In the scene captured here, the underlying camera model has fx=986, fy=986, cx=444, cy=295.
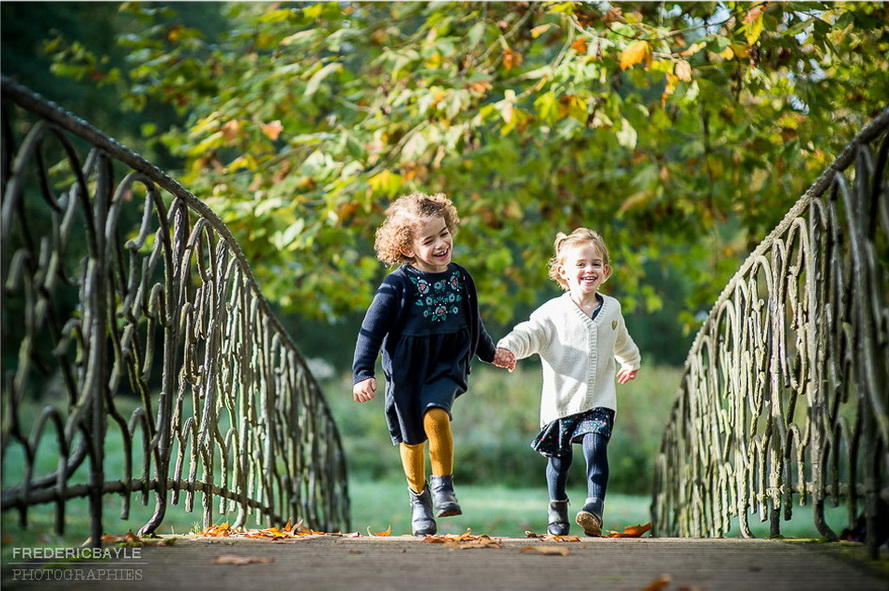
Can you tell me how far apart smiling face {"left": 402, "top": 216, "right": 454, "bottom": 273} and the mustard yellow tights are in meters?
0.64

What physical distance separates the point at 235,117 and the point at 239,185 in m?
0.55

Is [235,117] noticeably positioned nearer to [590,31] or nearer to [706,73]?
[590,31]

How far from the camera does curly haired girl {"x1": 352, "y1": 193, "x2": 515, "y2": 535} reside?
4.23 metres

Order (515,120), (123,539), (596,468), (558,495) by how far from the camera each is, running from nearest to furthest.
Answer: (123,539), (596,468), (558,495), (515,120)

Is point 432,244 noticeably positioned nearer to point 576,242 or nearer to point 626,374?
point 576,242

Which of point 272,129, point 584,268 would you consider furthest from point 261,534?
point 272,129

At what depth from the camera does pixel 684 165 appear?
9.03 metres

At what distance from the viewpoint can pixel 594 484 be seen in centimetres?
442

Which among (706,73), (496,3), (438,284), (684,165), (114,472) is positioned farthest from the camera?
(114,472)

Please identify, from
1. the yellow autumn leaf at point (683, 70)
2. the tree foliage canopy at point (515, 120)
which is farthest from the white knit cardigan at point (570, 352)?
the tree foliage canopy at point (515, 120)

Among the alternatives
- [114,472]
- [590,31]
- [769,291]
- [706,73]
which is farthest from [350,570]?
[114,472]

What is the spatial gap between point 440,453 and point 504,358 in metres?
0.56

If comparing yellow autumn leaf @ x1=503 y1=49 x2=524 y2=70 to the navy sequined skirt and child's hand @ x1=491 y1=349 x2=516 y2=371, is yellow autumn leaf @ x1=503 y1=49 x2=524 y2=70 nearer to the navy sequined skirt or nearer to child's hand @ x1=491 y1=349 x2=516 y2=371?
child's hand @ x1=491 y1=349 x2=516 y2=371

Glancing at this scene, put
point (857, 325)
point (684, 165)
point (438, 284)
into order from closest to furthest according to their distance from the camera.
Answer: point (857, 325), point (438, 284), point (684, 165)
